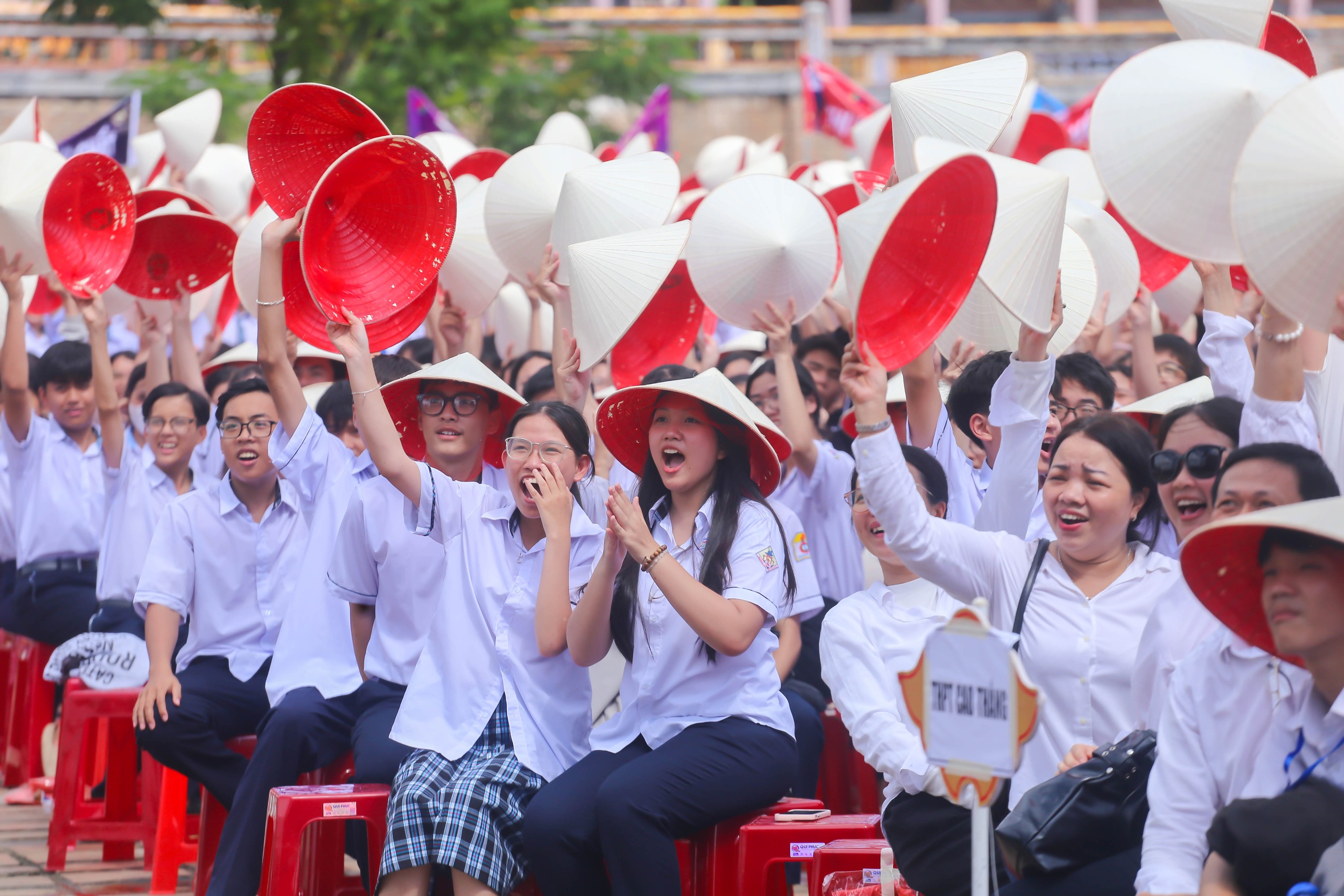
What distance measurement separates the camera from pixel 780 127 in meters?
19.0

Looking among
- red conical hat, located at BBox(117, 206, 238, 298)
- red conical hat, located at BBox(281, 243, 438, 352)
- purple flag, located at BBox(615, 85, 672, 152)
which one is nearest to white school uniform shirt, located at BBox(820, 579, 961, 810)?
red conical hat, located at BBox(281, 243, 438, 352)

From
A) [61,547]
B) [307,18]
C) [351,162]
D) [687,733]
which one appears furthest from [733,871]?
[307,18]

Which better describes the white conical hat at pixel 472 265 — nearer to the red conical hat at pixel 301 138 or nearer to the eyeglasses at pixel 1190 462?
the red conical hat at pixel 301 138

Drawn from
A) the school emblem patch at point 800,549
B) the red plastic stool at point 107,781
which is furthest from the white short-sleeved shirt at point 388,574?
the red plastic stool at point 107,781

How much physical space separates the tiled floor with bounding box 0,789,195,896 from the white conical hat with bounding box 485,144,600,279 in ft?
7.41

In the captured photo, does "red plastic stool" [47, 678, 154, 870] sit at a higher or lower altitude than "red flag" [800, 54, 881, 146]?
lower

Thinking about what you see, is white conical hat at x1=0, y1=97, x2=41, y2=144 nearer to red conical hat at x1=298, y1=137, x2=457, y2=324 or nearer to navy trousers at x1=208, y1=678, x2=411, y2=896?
red conical hat at x1=298, y1=137, x2=457, y2=324

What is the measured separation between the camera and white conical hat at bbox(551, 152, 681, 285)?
467 cm

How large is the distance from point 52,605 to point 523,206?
7.81 feet

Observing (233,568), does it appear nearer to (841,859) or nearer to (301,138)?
(301,138)

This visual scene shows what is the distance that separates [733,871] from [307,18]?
882 centimetres

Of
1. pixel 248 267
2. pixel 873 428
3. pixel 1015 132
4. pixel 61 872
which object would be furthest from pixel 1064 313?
pixel 1015 132

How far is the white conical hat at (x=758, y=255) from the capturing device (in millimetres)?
4500

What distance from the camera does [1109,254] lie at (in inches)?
180
